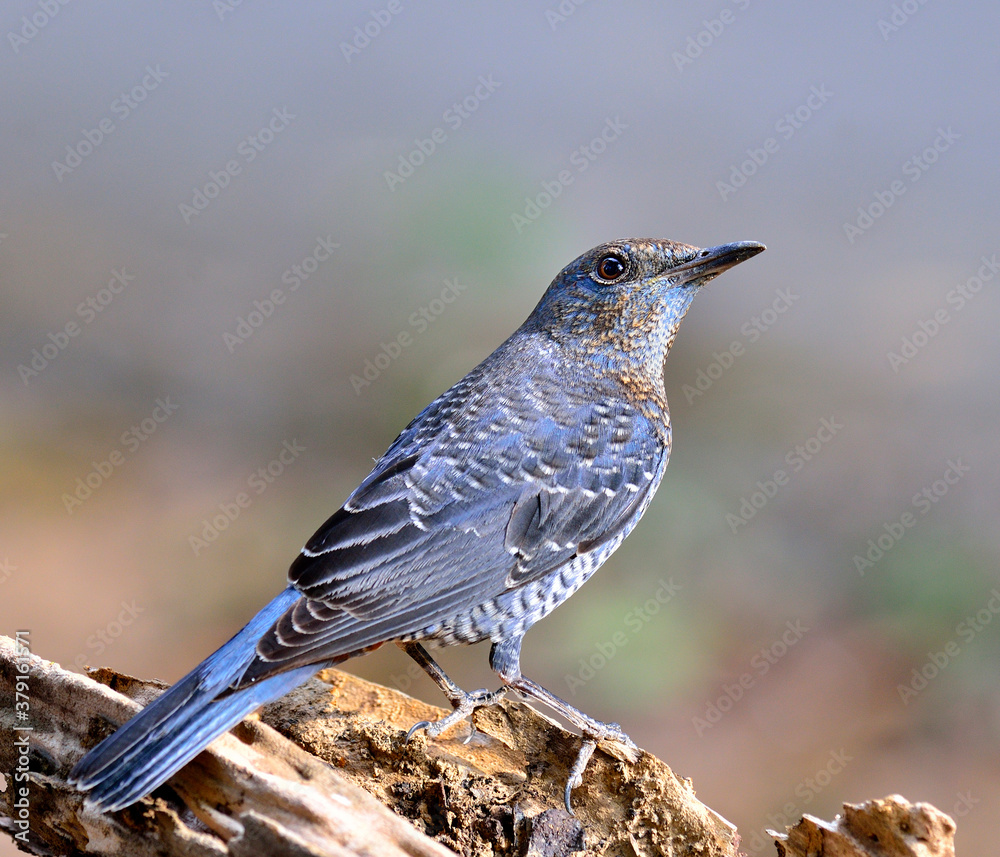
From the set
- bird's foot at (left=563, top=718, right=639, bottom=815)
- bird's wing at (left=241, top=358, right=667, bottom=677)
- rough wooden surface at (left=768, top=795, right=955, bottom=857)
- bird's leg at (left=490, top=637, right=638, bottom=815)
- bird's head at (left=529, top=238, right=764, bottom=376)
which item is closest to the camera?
rough wooden surface at (left=768, top=795, right=955, bottom=857)

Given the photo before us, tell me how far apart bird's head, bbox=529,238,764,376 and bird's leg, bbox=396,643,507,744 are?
1.54 m

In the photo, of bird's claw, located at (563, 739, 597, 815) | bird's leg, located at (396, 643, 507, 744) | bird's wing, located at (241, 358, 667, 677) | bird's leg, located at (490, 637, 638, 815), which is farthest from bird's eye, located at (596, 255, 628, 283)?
bird's claw, located at (563, 739, 597, 815)

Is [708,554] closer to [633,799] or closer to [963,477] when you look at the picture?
[963,477]

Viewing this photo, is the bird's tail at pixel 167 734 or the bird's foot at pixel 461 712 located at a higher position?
the bird's foot at pixel 461 712

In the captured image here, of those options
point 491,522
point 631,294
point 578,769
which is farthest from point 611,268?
point 578,769

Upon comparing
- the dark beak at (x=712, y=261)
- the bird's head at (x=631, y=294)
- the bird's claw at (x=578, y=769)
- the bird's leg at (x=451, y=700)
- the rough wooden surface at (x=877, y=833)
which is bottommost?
the bird's leg at (x=451, y=700)

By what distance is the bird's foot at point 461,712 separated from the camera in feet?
11.4

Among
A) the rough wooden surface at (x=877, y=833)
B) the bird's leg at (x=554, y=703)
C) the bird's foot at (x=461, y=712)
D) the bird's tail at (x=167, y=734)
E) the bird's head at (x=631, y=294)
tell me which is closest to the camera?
the bird's tail at (x=167, y=734)

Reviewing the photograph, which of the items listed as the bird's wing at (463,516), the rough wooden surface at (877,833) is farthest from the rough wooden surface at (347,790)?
the bird's wing at (463,516)

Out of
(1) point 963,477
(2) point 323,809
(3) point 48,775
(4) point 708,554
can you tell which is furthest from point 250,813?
(1) point 963,477

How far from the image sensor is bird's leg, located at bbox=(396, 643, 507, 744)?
3.49 meters

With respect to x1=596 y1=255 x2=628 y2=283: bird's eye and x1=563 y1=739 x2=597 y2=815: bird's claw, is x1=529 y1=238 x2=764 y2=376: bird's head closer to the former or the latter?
x1=596 y1=255 x2=628 y2=283: bird's eye

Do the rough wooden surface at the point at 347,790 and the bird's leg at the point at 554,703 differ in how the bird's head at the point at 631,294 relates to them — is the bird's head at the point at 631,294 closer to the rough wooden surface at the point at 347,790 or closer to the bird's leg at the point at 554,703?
the bird's leg at the point at 554,703

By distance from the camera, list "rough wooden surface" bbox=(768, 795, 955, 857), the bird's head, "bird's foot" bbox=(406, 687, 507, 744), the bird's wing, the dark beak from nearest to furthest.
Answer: "rough wooden surface" bbox=(768, 795, 955, 857)
the bird's wing
"bird's foot" bbox=(406, 687, 507, 744)
the dark beak
the bird's head
